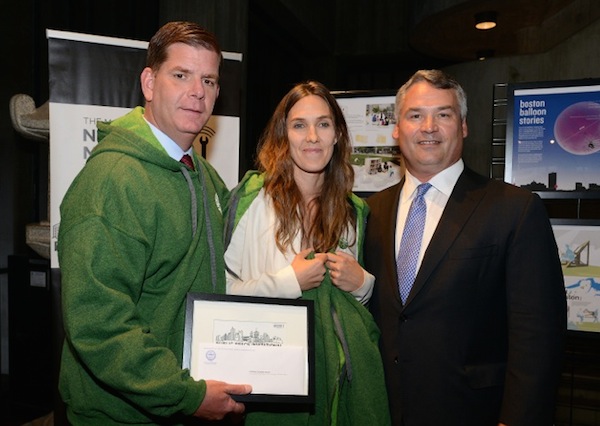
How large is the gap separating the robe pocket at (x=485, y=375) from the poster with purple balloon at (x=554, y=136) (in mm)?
1404

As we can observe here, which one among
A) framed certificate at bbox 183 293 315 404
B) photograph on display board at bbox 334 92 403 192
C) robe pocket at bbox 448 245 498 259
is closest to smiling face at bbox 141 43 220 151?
framed certificate at bbox 183 293 315 404

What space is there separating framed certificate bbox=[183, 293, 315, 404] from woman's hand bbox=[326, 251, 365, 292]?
0.23 meters

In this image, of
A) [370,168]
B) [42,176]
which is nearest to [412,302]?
[370,168]

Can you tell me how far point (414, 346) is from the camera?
1.99 metres

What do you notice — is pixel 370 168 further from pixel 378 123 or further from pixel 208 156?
pixel 208 156

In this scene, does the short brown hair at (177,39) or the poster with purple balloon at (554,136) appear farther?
the poster with purple balloon at (554,136)

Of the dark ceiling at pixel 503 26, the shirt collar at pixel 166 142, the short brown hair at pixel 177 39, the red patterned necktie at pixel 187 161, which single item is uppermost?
the dark ceiling at pixel 503 26

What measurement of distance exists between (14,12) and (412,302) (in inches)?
171

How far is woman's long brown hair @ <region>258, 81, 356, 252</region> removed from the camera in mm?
2166

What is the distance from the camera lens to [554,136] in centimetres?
300

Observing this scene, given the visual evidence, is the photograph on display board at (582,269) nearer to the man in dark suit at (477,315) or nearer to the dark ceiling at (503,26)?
the man in dark suit at (477,315)

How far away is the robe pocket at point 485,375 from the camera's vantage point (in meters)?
1.94

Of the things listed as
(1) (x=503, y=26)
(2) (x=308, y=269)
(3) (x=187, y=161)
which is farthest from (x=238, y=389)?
(1) (x=503, y=26)

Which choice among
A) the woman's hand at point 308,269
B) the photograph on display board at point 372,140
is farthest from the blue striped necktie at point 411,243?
the photograph on display board at point 372,140
